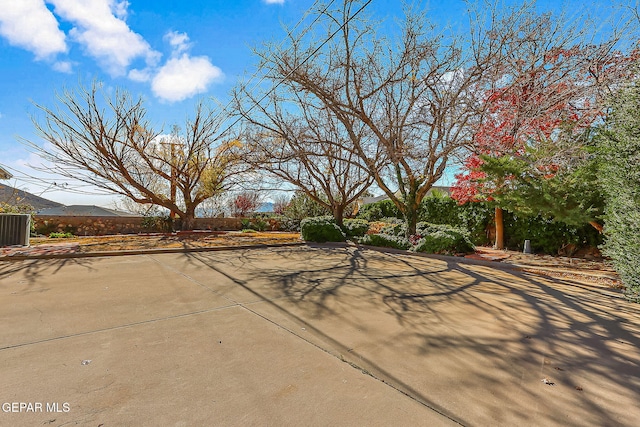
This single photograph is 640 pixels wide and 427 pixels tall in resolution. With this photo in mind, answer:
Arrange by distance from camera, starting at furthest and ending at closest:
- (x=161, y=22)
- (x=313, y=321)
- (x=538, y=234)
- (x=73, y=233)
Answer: (x=73, y=233) → (x=538, y=234) → (x=161, y=22) → (x=313, y=321)

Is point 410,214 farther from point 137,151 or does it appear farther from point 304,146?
point 137,151

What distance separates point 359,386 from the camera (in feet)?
6.77

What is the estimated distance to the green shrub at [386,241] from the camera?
1015cm

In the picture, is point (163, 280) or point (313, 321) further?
point (163, 280)

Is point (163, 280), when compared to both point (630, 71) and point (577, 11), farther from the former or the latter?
point (577, 11)

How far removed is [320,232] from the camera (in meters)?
12.3

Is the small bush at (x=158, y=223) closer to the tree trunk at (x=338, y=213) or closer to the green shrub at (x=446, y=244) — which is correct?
the tree trunk at (x=338, y=213)

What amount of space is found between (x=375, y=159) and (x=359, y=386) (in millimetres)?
10000

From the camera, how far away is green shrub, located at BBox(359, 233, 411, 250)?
10148mm

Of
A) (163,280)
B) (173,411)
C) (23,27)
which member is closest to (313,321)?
(173,411)

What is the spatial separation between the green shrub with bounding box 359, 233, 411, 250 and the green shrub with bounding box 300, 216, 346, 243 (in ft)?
4.63

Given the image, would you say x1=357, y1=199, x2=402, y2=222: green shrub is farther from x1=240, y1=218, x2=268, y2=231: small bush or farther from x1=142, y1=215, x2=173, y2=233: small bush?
x1=142, y1=215, x2=173, y2=233: small bush

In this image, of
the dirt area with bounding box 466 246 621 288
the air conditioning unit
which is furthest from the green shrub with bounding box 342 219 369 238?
the air conditioning unit

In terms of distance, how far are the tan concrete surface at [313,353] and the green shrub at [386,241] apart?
5101 millimetres
